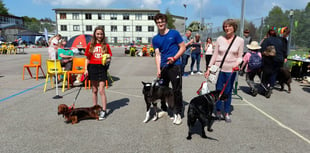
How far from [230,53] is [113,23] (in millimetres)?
59101

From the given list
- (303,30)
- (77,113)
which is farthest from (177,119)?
(303,30)

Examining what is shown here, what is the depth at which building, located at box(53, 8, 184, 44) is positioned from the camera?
58969 mm

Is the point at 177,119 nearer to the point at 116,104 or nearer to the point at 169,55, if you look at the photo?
the point at 169,55

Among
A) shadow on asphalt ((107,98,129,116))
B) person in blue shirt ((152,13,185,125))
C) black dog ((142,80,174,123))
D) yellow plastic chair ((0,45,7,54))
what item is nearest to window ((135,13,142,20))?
yellow plastic chair ((0,45,7,54))

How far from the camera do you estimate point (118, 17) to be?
195 ft

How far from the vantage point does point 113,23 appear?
59531 mm

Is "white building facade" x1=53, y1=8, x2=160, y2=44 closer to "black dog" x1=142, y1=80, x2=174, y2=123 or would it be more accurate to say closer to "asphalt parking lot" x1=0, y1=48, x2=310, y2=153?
"asphalt parking lot" x1=0, y1=48, x2=310, y2=153

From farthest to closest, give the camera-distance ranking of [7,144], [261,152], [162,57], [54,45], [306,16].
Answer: [306,16] < [54,45] < [162,57] < [7,144] < [261,152]

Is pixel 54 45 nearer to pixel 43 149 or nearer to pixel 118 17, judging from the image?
pixel 43 149

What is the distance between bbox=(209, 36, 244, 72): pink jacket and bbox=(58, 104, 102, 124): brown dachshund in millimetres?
2611

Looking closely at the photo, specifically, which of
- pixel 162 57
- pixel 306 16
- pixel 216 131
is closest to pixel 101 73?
pixel 162 57

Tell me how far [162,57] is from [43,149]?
2486mm

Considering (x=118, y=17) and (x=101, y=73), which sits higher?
(x=118, y=17)

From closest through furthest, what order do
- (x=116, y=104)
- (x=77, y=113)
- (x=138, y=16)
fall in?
(x=77, y=113) < (x=116, y=104) < (x=138, y=16)
